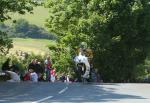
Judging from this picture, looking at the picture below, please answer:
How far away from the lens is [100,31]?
4438cm

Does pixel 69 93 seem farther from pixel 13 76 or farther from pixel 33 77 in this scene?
pixel 33 77

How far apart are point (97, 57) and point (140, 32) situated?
165 inches

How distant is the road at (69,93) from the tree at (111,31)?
20408mm

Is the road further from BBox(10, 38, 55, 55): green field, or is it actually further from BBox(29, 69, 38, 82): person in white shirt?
BBox(10, 38, 55, 55): green field

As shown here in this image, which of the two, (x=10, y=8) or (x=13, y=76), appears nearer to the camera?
(x=13, y=76)

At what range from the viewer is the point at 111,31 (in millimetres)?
45656

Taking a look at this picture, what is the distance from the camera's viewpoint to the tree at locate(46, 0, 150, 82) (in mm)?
Result: 44344

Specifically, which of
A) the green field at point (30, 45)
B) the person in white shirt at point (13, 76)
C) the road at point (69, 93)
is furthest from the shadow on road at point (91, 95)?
the green field at point (30, 45)

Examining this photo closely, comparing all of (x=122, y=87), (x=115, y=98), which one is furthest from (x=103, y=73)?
(x=115, y=98)

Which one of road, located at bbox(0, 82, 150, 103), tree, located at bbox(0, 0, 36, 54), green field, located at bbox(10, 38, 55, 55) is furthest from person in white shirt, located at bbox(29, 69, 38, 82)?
green field, located at bbox(10, 38, 55, 55)

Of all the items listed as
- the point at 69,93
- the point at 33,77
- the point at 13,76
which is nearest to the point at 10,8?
the point at 33,77

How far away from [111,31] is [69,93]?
25625mm

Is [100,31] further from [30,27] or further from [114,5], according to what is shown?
[30,27]

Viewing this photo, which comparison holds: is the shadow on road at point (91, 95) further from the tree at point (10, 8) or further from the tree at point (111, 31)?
the tree at point (111, 31)
